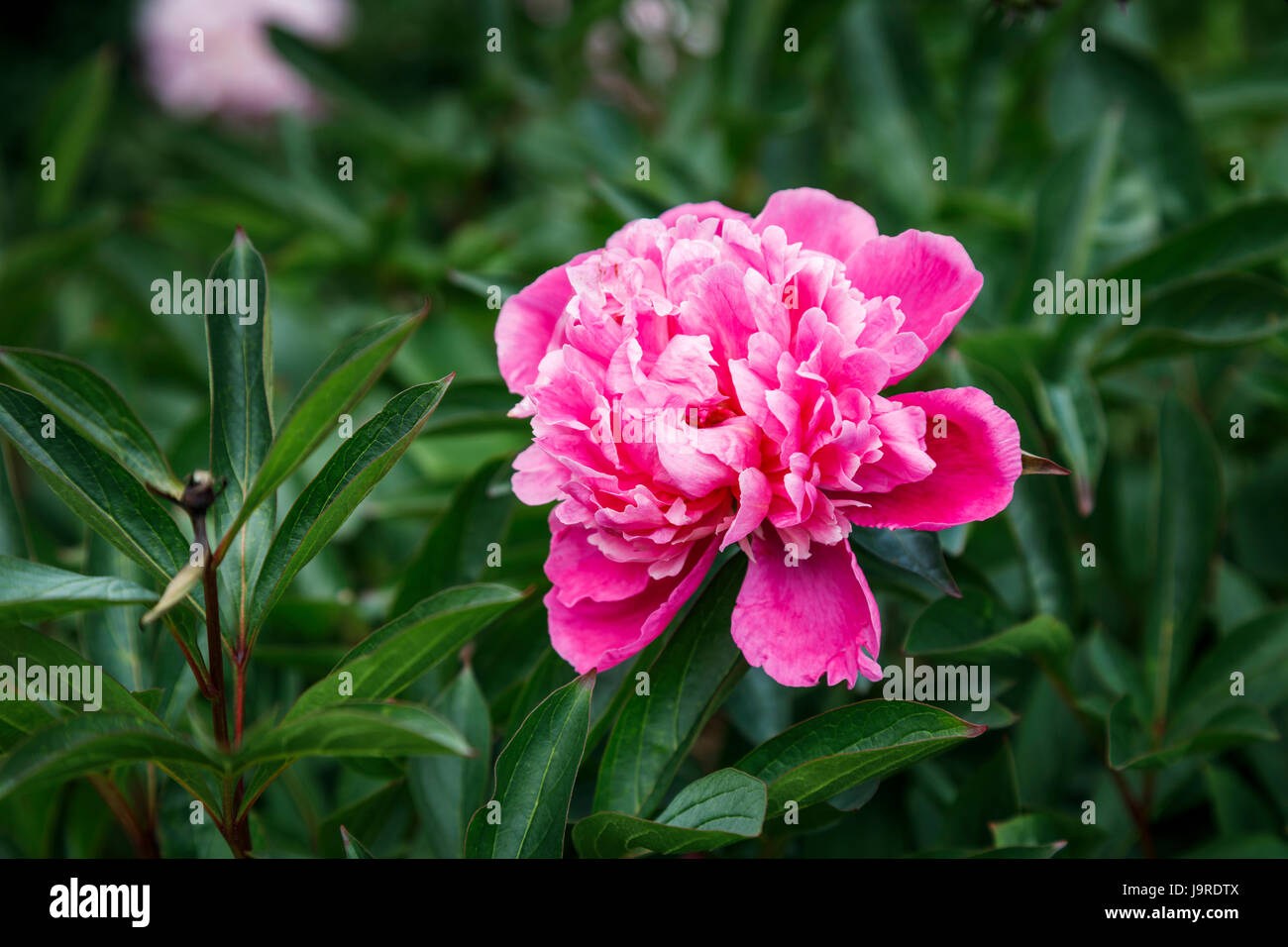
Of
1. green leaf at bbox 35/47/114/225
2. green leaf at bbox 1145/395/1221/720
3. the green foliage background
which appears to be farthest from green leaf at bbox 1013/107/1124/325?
green leaf at bbox 35/47/114/225

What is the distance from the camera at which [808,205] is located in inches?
23.5

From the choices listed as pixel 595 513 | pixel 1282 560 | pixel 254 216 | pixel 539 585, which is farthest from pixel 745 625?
pixel 254 216

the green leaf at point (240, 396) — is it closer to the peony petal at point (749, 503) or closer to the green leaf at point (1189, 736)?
the peony petal at point (749, 503)

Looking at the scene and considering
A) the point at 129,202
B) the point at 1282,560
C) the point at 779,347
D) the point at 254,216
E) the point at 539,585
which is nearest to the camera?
the point at 779,347

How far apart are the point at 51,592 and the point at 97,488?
86 millimetres

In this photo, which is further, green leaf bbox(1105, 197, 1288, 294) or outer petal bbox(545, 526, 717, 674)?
green leaf bbox(1105, 197, 1288, 294)

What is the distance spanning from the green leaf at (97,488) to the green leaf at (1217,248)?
0.73m

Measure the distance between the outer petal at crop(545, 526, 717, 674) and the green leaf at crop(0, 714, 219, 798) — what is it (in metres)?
0.20

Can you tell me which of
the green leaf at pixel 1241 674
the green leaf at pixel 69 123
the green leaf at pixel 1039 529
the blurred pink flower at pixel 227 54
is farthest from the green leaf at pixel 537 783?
the blurred pink flower at pixel 227 54

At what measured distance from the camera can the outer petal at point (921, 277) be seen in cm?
55

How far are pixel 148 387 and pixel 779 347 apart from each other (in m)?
1.03

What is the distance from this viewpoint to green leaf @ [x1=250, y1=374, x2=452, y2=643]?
1.78ft

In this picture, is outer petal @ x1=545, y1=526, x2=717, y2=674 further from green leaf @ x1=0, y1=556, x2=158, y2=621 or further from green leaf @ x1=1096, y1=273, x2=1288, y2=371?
green leaf @ x1=1096, y1=273, x2=1288, y2=371
